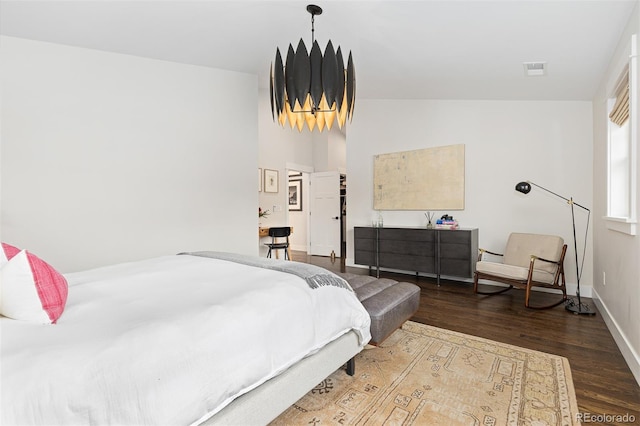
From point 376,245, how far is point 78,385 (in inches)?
175

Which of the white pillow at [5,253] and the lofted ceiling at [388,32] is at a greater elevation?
the lofted ceiling at [388,32]

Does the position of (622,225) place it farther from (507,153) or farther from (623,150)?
(507,153)

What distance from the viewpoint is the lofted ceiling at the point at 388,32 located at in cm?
231

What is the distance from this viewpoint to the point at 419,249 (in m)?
4.55

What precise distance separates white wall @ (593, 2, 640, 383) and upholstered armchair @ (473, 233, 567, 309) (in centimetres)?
35

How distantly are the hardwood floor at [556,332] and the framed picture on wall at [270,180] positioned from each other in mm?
3585

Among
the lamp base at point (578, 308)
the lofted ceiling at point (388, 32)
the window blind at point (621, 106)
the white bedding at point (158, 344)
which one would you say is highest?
the lofted ceiling at point (388, 32)

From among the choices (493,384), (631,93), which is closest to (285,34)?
(631,93)

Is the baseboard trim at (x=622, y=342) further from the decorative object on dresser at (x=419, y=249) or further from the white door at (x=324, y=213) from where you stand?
the white door at (x=324, y=213)

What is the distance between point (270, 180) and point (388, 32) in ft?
13.4

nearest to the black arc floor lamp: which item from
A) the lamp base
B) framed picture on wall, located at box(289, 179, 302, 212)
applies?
the lamp base

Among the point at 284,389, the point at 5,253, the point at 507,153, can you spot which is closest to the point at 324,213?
the point at 507,153

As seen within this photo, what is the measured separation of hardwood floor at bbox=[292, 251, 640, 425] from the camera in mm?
1771

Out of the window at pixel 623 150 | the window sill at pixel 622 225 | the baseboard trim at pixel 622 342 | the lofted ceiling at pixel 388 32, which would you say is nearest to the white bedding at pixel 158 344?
the baseboard trim at pixel 622 342
